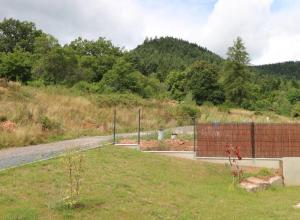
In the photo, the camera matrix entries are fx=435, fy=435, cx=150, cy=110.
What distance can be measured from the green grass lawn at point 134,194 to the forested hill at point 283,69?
419 feet

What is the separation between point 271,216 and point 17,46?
206ft

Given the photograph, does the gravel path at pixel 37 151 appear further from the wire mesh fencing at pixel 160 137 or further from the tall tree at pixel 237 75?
the tall tree at pixel 237 75

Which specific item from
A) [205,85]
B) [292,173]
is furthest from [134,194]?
[205,85]

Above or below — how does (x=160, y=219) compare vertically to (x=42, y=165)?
below

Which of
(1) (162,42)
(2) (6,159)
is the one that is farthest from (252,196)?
(1) (162,42)

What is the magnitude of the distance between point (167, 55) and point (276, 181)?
101 m

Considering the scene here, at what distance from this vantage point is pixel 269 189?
13750 mm

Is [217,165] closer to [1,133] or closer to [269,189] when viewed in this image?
[269,189]

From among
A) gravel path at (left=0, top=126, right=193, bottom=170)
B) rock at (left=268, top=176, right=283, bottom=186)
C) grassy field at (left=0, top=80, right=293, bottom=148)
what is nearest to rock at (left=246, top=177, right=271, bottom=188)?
rock at (left=268, top=176, right=283, bottom=186)

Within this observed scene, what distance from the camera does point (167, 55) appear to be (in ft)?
375

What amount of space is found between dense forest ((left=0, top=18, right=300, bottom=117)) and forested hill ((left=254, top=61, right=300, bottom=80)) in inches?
1464

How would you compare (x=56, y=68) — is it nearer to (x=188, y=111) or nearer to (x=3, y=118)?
(x=188, y=111)

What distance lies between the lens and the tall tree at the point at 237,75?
64188mm

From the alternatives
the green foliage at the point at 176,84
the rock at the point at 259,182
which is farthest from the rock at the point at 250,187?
the green foliage at the point at 176,84
